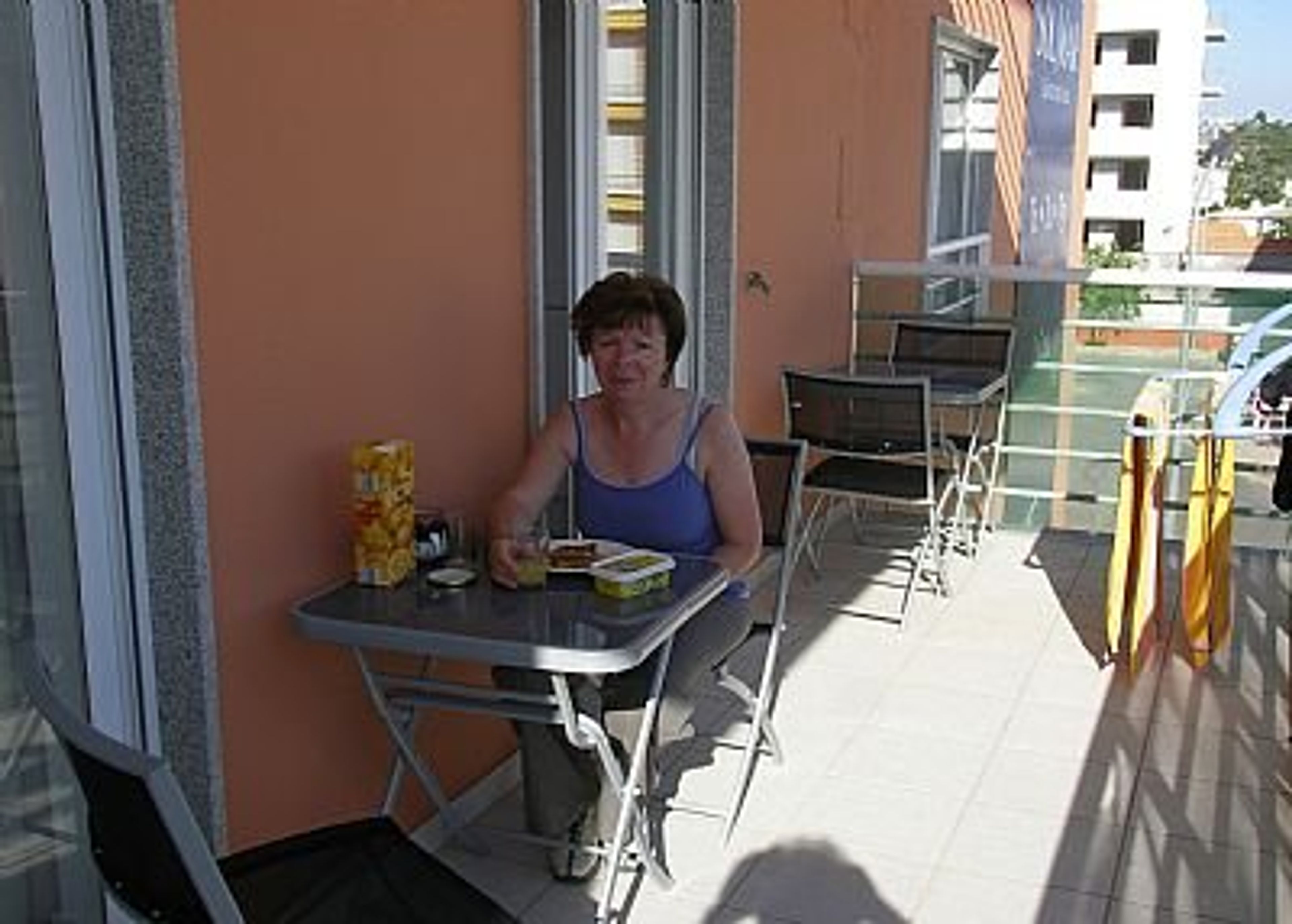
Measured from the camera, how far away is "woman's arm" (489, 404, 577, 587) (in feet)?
9.20

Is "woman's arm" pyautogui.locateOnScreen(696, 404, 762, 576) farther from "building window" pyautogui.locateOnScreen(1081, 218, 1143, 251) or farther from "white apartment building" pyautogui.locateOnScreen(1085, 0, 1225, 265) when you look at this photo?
"building window" pyautogui.locateOnScreen(1081, 218, 1143, 251)

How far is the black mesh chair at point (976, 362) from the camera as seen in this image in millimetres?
5301

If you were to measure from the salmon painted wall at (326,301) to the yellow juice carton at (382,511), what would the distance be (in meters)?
0.07

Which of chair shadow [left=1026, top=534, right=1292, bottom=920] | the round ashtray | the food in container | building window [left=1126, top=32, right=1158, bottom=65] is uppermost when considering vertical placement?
building window [left=1126, top=32, right=1158, bottom=65]

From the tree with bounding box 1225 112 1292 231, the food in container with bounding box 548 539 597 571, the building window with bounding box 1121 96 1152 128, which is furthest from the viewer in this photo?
the tree with bounding box 1225 112 1292 231

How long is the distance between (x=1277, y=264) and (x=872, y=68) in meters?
26.0

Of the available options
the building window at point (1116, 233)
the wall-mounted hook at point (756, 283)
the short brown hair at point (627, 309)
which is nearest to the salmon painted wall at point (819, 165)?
the wall-mounted hook at point (756, 283)

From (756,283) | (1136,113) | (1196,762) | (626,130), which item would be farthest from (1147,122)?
(1196,762)

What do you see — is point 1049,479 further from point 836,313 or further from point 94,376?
point 94,376

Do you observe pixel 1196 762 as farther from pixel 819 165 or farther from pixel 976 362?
pixel 819 165

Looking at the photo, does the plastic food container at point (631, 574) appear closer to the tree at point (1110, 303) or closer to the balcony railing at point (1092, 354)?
the balcony railing at point (1092, 354)

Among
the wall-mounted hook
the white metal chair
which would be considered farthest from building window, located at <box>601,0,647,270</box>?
the white metal chair

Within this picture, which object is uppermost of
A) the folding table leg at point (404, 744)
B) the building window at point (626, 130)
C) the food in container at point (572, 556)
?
the building window at point (626, 130)

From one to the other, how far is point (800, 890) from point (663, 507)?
80 centimetres
